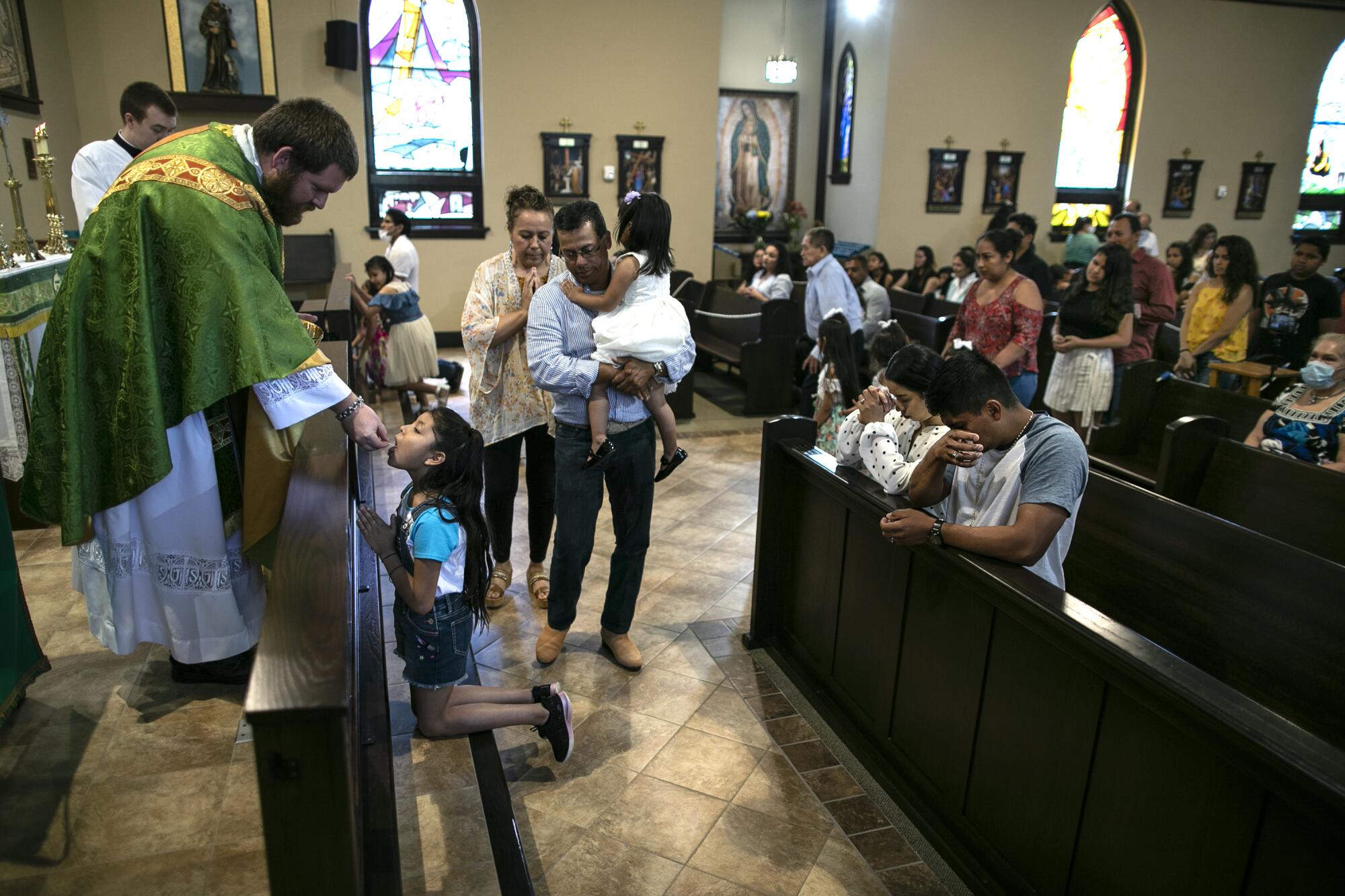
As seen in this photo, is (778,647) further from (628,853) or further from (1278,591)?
(1278,591)

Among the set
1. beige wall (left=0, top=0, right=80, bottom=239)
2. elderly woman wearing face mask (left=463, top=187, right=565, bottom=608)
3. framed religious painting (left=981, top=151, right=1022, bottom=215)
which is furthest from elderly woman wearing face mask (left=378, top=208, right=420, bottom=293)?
framed religious painting (left=981, top=151, right=1022, bottom=215)

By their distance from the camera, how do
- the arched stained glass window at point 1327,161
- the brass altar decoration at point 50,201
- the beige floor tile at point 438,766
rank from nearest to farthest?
the beige floor tile at point 438,766 < the brass altar decoration at point 50,201 < the arched stained glass window at point 1327,161

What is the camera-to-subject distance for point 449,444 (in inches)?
98.3

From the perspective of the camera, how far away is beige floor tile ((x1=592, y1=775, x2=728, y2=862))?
8.43 ft

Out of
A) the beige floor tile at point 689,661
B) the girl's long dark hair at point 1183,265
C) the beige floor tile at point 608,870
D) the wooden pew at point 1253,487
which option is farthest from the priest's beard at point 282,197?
the girl's long dark hair at point 1183,265

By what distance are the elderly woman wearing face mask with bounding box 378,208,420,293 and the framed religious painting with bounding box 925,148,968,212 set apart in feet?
24.9

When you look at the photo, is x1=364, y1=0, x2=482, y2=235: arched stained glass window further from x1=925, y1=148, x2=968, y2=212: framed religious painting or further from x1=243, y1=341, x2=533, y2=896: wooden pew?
x1=243, y1=341, x2=533, y2=896: wooden pew

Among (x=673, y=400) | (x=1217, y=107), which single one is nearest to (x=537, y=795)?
(x=673, y=400)

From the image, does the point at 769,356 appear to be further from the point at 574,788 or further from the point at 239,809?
the point at 239,809

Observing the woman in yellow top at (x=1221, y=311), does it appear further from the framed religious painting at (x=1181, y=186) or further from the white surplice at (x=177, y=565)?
the framed religious painting at (x=1181, y=186)

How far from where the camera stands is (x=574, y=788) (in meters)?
2.80

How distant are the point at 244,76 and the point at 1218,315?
942 cm

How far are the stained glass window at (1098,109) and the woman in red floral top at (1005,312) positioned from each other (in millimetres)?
9538

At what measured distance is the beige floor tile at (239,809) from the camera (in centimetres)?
239
